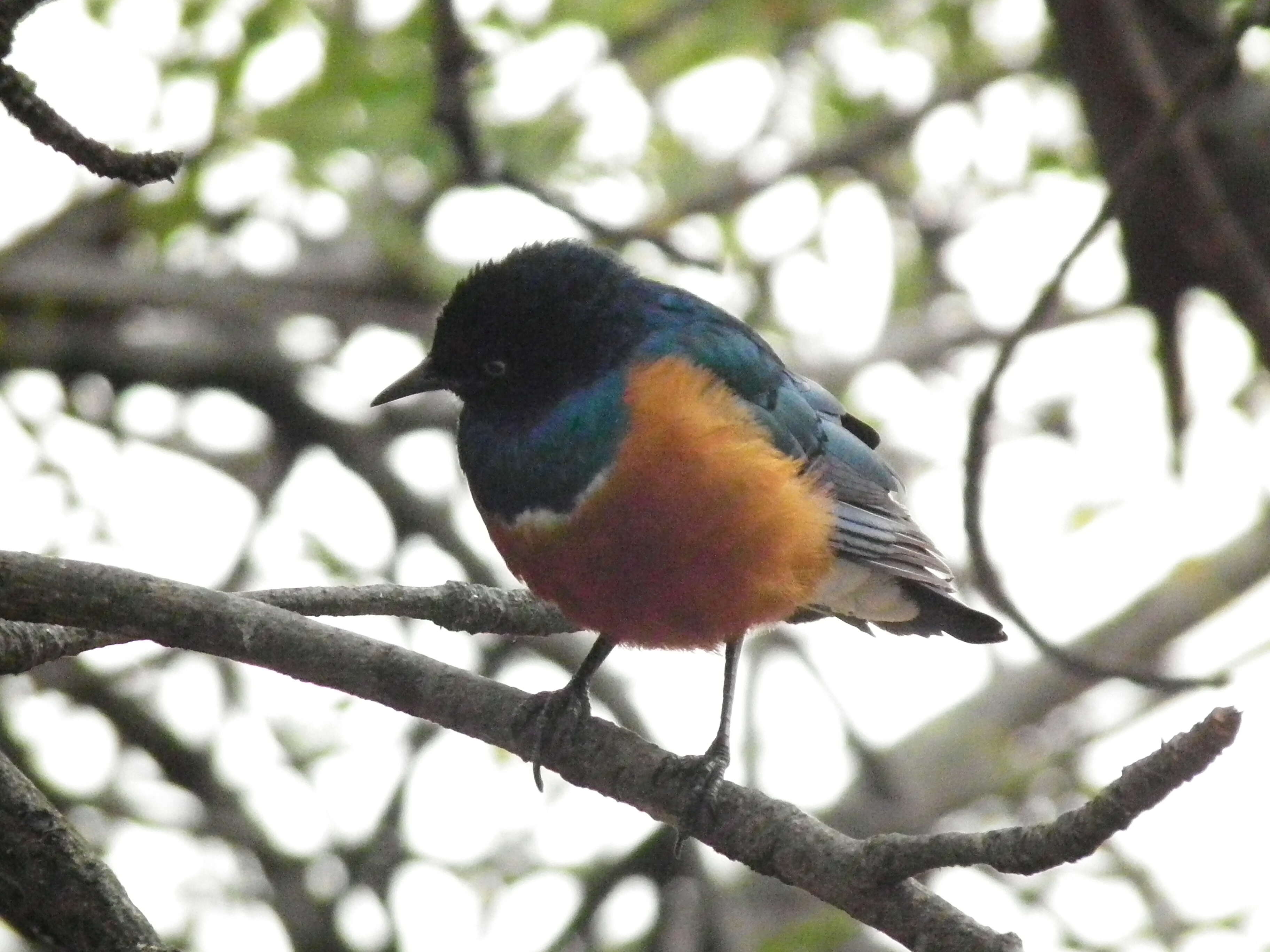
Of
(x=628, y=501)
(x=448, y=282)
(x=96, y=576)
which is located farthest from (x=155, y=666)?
(x=96, y=576)

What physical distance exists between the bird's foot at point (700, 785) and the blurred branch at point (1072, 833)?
424 mm

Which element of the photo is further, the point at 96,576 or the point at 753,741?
the point at 753,741

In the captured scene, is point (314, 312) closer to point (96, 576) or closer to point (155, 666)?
point (155, 666)

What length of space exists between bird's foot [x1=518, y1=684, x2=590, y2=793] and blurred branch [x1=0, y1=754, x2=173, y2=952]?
87 cm

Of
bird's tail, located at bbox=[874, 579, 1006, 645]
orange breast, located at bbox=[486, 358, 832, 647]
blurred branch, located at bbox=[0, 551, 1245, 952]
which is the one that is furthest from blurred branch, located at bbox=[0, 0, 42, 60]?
bird's tail, located at bbox=[874, 579, 1006, 645]

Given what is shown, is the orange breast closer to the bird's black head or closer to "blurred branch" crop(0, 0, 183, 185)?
the bird's black head

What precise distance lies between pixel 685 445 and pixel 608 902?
224cm

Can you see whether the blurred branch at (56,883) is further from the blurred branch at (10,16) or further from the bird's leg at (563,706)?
the blurred branch at (10,16)

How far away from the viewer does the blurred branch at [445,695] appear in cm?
257

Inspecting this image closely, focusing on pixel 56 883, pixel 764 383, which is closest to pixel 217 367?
pixel 764 383

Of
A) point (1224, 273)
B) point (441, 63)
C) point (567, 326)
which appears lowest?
point (567, 326)

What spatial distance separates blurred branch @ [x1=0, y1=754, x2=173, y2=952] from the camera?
2.61 meters

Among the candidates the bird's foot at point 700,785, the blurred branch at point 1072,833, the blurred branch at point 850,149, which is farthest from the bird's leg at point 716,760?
the blurred branch at point 850,149

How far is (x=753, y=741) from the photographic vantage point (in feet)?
19.8
